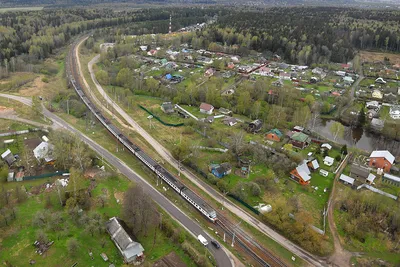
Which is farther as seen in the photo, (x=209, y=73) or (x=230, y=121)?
(x=209, y=73)

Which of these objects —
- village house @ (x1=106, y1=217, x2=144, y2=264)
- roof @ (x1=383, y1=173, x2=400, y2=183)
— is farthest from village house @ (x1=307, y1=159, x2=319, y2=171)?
village house @ (x1=106, y1=217, x2=144, y2=264)

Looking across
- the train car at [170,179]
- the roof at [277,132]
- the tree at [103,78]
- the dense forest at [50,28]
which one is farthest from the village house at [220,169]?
the dense forest at [50,28]

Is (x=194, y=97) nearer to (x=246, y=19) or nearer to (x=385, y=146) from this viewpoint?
(x=385, y=146)

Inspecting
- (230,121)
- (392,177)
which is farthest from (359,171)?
(230,121)

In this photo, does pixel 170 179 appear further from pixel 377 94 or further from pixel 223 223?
pixel 377 94

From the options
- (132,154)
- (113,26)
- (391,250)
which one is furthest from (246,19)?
(391,250)

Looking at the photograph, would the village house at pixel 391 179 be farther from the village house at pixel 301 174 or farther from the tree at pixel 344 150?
the village house at pixel 301 174

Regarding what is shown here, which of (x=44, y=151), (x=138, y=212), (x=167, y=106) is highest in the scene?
(x=138, y=212)
